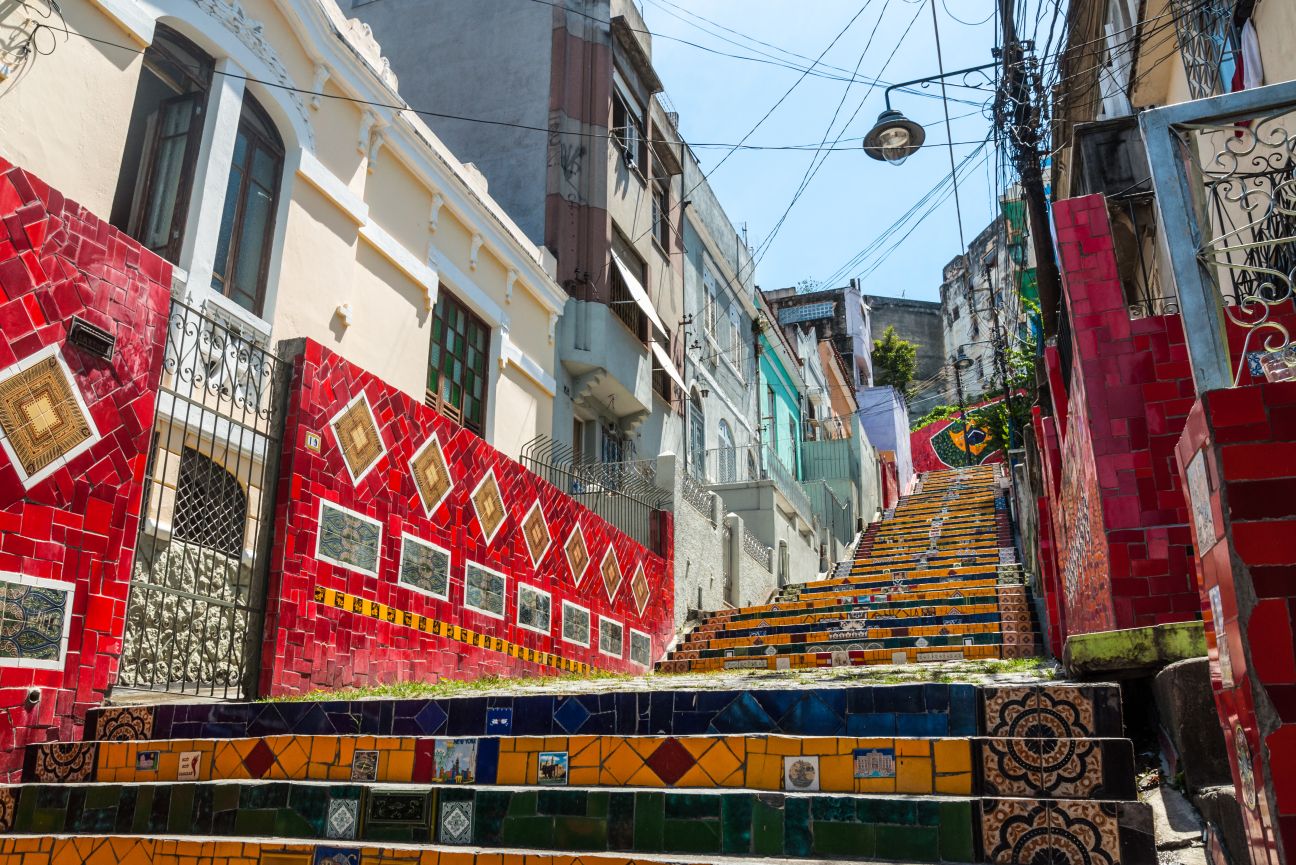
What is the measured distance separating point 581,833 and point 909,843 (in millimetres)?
1161

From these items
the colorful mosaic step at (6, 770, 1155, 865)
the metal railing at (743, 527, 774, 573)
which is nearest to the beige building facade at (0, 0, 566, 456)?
the colorful mosaic step at (6, 770, 1155, 865)

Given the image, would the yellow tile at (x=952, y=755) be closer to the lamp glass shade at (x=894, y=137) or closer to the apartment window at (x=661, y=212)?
the lamp glass shade at (x=894, y=137)

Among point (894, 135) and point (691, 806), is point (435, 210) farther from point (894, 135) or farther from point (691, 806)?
point (691, 806)

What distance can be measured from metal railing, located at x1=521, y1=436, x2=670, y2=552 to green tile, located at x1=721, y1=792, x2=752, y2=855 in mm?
9175

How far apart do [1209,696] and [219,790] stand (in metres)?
4.03

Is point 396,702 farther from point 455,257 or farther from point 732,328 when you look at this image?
point 732,328

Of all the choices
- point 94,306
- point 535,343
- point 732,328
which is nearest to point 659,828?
point 94,306

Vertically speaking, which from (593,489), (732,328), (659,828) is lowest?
(659,828)

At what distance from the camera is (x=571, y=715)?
4.71m

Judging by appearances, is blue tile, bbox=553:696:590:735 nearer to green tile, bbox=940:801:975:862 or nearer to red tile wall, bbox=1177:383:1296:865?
green tile, bbox=940:801:975:862

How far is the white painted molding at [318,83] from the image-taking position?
10.8 m

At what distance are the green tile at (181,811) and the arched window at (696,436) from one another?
16.3m

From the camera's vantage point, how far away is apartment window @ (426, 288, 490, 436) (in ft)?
42.5

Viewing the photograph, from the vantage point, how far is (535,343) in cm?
1523
